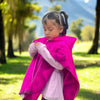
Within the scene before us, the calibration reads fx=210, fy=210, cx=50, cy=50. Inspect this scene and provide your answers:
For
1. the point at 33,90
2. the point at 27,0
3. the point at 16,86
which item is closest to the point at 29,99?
the point at 33,90

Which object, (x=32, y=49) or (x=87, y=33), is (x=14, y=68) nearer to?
(x=32, y=49)

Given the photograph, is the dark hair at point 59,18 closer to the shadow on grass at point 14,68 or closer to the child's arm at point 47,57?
the child's arm at point 47,57

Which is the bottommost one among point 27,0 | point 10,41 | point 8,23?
Answer: point 10,41

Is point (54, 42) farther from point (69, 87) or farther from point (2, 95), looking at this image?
point (2, 95)

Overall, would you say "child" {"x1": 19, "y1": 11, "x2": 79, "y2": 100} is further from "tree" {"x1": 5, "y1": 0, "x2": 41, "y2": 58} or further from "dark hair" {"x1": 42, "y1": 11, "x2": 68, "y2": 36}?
"tree" {"x1": 5, "y1": 0, "x2": 41, "y2": 58}

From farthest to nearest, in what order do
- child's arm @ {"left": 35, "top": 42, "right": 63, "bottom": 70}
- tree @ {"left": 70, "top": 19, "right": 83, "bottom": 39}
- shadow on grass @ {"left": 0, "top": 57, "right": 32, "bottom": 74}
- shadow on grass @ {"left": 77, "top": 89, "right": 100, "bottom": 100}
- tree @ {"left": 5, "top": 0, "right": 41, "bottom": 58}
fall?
tree @ {"left": 70, "top": 19, "right": 83, "bottom": 39}, tree @ {"left": 5, "top": 0, "right": 41, "bottom": 58}, shadow on grass @ {"left": 0, "top": 57, "right": 32, "bottom": 74}, shadow on grass @ {"left": 77, "top": 89, "right": 100, "bottom": 100}, child's arm @ {"left": 35, "top": 42, "right": 63, "bottom": 70}

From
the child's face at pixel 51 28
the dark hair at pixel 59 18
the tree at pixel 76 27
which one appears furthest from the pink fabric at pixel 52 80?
the tree at pixel 76 27

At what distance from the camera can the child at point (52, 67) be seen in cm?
269

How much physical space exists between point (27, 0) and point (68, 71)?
16038 mm

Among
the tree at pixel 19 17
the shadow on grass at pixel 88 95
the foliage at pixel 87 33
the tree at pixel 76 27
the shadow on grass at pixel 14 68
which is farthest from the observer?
the tree at pixel 76 27

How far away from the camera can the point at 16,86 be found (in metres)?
6.68

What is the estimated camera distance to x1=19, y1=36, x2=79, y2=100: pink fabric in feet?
8.84

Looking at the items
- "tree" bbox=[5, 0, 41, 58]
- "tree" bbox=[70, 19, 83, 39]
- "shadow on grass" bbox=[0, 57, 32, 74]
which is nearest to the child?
"shadow on grass" bbox=[0, 57, 32, 74]

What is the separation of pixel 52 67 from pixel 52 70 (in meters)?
0.04
